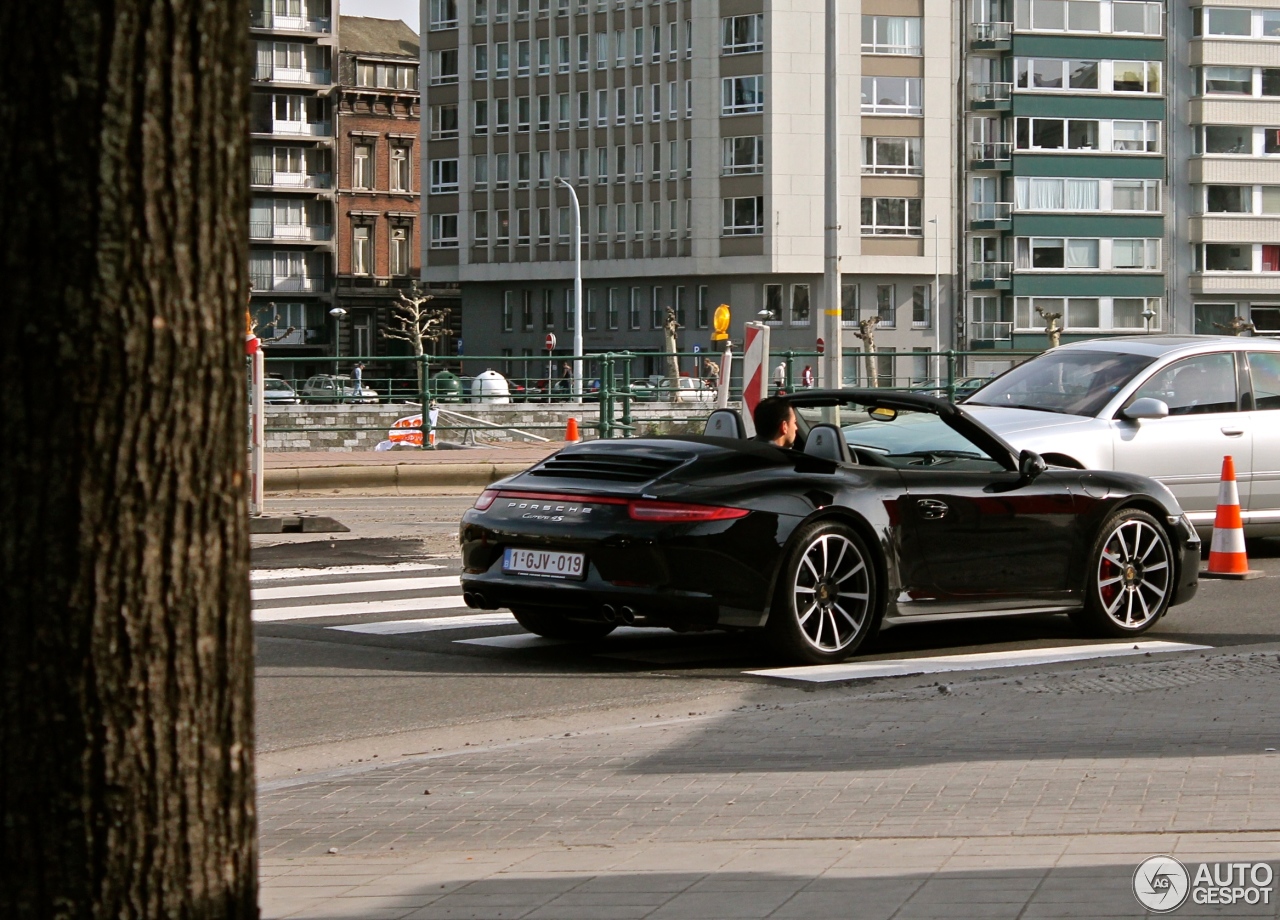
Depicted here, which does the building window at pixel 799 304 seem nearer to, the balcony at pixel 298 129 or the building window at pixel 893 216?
the building window at pixel 893 216

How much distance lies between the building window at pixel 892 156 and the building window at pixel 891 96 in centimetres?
124

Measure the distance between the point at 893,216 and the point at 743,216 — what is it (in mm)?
6661

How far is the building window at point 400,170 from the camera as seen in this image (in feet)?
365

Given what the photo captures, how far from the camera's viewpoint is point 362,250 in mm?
110125

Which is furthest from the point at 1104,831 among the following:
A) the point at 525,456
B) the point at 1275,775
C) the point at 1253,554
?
the point at 525,456

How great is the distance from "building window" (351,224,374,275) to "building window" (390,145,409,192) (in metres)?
3.20

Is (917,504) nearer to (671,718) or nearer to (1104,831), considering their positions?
(671,718)

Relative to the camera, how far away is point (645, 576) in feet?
31.8

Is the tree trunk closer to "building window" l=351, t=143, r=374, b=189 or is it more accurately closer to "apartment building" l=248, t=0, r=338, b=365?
"apartment building" l=248, t=0, r=338, b=365

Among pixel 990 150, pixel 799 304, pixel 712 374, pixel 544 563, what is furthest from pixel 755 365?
pixel 990 150

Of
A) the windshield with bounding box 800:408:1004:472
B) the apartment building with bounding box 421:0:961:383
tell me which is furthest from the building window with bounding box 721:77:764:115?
the windshield with bounding box 800:408:1004:472

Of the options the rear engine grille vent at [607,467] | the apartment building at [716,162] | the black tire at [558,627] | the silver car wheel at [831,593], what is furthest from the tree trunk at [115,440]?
the apartment building at [716,162]

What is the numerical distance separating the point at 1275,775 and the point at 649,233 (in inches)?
3472

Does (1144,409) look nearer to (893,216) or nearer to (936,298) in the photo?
(936,298)
